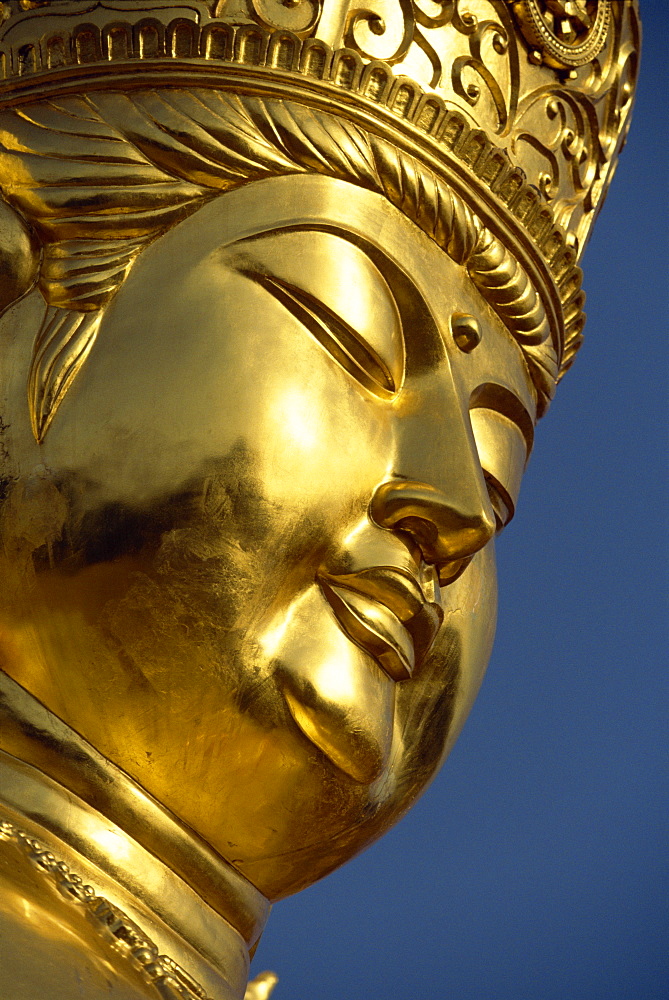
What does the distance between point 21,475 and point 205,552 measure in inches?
8.0

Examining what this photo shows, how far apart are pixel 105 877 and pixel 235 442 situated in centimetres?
44

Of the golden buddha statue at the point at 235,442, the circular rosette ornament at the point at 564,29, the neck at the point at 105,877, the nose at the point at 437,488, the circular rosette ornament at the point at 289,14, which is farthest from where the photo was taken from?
the circular rosette ornament at the point at 564,29

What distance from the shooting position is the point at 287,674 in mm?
1530

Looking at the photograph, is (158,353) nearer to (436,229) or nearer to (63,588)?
(63,588)

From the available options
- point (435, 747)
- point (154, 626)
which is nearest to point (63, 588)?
point (154, 626)

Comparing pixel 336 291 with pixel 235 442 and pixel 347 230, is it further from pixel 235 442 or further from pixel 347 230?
pixel 235 442

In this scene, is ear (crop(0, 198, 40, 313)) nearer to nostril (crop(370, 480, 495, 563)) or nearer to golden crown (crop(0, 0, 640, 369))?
golden crown (crop(0, 0, 640, 369))

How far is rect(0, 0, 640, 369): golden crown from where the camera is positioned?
1712mm

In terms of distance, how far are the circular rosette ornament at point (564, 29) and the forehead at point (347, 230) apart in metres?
0.33

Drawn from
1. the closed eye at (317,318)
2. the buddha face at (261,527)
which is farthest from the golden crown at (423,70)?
the closed eye at (317,318)

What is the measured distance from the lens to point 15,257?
164 centimetres

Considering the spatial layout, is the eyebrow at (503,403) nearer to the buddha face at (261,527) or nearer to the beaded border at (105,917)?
the buddha face at (261,527)

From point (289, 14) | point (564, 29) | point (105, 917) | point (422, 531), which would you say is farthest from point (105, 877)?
point (564, 29)

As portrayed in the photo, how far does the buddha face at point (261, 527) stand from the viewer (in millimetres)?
1519
